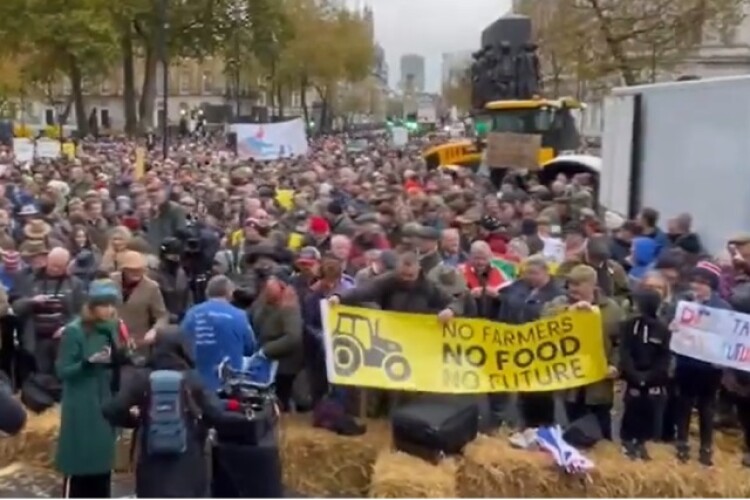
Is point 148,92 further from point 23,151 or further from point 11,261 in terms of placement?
point 11,261

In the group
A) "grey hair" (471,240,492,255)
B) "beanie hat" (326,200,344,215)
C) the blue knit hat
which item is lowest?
"beanie hat" (326,200,344,215)

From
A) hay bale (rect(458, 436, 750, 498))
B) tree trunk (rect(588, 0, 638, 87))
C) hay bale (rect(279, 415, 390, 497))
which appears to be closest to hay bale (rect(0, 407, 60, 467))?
hay bale (rect(279, 415, 390, 497))

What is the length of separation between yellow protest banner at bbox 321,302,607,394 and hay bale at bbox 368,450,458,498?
741 millimetres

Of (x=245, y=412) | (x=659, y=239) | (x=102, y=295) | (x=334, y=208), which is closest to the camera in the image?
(x=245, y=412)

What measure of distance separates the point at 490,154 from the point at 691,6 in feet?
60.2

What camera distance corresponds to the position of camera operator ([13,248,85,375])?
10.1 m

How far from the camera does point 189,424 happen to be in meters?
7.23

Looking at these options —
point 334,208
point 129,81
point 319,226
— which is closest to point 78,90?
point 129,81

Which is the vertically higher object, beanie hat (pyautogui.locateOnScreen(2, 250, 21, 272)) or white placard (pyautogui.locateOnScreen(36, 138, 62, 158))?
beanie hat (pyautogui.locateOnScreen(2, 250, 21, 272))

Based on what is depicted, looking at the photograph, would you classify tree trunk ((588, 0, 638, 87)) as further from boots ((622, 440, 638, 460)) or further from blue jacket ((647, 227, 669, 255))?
boots ((622, 440, 638, 460))

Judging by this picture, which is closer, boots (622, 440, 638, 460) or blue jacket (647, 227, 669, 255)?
boots (622, 440, 638, 460)

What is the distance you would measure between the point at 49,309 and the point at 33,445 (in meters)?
1.05


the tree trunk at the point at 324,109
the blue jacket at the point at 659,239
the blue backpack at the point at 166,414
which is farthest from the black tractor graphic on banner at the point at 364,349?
the tree trunk at the point at 324,109

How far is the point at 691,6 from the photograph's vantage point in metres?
41.2
